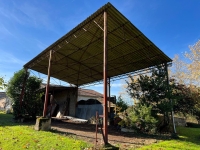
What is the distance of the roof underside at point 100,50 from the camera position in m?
8.16

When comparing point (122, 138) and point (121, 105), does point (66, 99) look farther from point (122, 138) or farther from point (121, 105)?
point (122, 138)

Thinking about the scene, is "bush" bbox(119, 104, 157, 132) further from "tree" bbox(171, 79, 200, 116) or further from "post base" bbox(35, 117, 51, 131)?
"tree" bbox(171, 79, 200, 116)

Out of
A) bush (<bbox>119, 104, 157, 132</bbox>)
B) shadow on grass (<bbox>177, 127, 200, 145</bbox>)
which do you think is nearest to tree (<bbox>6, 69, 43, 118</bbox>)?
bush (<bbox>119, 104, 157, 132</bbox>)

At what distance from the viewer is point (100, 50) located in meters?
11.3

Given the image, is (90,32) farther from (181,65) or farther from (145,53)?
(181,65)

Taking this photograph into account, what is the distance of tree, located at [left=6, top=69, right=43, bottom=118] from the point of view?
13.4 m

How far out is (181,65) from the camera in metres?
21.3

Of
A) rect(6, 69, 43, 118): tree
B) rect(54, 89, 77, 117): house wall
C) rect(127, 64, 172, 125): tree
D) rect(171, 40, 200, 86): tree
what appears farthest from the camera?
rect(54, 89, 77, 117): house wall

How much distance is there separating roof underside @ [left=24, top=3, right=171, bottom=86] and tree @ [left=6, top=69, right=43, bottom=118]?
1570mm

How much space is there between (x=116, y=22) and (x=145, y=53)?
3.82 metres

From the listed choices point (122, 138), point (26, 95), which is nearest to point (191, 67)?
point (122, 138)

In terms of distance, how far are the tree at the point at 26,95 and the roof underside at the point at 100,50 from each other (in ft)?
5.15

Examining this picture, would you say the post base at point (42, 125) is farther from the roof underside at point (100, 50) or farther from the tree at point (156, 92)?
the tree at point (156, 92)

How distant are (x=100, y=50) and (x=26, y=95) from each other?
869cm
